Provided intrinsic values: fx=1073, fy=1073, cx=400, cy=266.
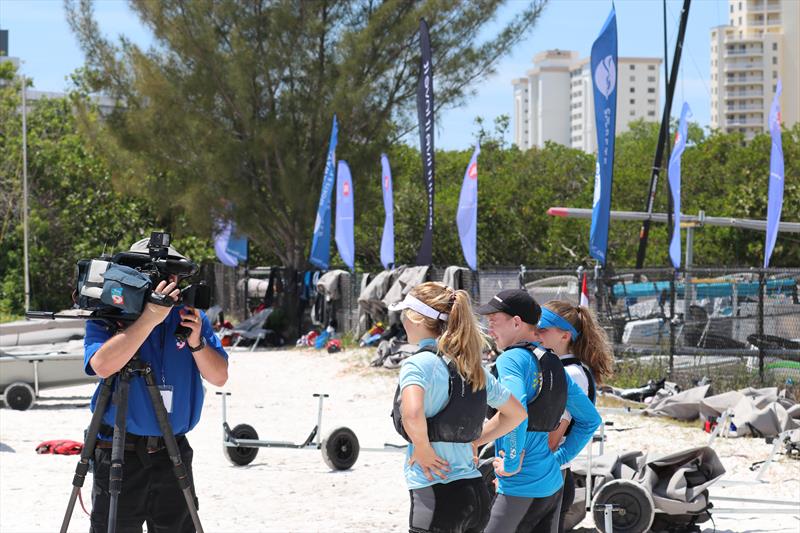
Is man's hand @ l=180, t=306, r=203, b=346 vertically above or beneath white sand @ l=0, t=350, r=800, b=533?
above

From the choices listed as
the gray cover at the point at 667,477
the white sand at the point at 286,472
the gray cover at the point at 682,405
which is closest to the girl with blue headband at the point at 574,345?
the gray cover at the point at 667,477

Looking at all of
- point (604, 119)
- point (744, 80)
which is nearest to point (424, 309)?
point (604, 119)

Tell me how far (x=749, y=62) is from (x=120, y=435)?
19451 cm

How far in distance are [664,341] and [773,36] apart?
7115 inches

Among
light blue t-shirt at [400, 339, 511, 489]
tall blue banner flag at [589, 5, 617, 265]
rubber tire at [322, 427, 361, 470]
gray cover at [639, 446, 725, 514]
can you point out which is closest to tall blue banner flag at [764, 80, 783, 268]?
tall blue banner flag at [589, 5, 617, 265]

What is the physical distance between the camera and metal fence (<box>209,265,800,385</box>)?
44.2ft

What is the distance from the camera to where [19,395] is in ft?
48.5

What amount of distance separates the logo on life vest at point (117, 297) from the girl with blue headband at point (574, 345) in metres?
1.98

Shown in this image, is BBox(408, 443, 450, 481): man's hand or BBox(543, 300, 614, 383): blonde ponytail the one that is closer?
BBox(408, 443, 450, 481): man's hand

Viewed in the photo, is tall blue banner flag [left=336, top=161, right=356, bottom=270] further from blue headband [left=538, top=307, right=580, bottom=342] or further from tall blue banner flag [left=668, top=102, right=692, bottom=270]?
blue headband [left=538, top=307, right=580, bottom=342]

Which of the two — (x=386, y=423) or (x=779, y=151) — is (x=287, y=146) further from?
(x=386, y=423)

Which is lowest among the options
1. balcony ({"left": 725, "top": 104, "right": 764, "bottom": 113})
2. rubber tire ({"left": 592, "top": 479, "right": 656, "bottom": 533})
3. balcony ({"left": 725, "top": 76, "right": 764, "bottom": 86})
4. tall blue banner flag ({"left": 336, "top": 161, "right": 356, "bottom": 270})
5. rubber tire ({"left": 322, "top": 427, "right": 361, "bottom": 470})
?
rubber tire ({"left": 322, "top": 427, "right": 361, "bottom": 470})

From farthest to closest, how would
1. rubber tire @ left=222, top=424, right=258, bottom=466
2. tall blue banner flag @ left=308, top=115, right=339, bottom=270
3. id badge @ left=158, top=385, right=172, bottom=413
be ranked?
tall blue banner flag @ left=308, top=115, right=339, bottom=270 < rubber tire @ left=222, top=424, right=258, bottom=466 < id badge @ left=158, top=385, right=172, bottom=413

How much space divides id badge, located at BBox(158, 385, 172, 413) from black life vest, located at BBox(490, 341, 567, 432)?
146 centimetres
